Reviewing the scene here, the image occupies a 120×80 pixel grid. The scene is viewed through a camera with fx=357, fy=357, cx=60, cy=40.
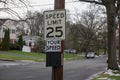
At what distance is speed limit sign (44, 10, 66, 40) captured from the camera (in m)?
8.22

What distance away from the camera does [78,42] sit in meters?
106

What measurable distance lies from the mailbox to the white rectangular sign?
0.10 m

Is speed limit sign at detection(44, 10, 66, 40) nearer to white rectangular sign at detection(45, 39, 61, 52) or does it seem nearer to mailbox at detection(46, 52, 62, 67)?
white rectangular sign at detection(45, 39, 61, 52)

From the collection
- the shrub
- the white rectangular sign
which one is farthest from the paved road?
the shrub

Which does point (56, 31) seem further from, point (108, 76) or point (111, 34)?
point (111, 34)

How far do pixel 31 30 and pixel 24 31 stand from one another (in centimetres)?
264

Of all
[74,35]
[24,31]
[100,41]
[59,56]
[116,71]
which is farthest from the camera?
[24,31]

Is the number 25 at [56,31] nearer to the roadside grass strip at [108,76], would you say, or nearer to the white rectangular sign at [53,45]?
the white rectangular sign at [53,45]

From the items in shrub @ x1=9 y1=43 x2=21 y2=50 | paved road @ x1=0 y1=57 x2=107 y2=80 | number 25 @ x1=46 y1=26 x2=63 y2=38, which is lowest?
paved road @ x1=0 y1=57 x2=107 y2=80

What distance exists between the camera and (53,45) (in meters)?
8.36

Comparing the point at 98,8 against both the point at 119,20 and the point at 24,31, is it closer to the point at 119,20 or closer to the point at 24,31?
the point at 119,20

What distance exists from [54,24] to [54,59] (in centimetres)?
81

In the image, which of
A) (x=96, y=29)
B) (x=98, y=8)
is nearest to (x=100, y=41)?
(x=96, y=29)

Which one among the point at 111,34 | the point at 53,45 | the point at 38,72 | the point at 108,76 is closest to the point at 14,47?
the point at 111,34
